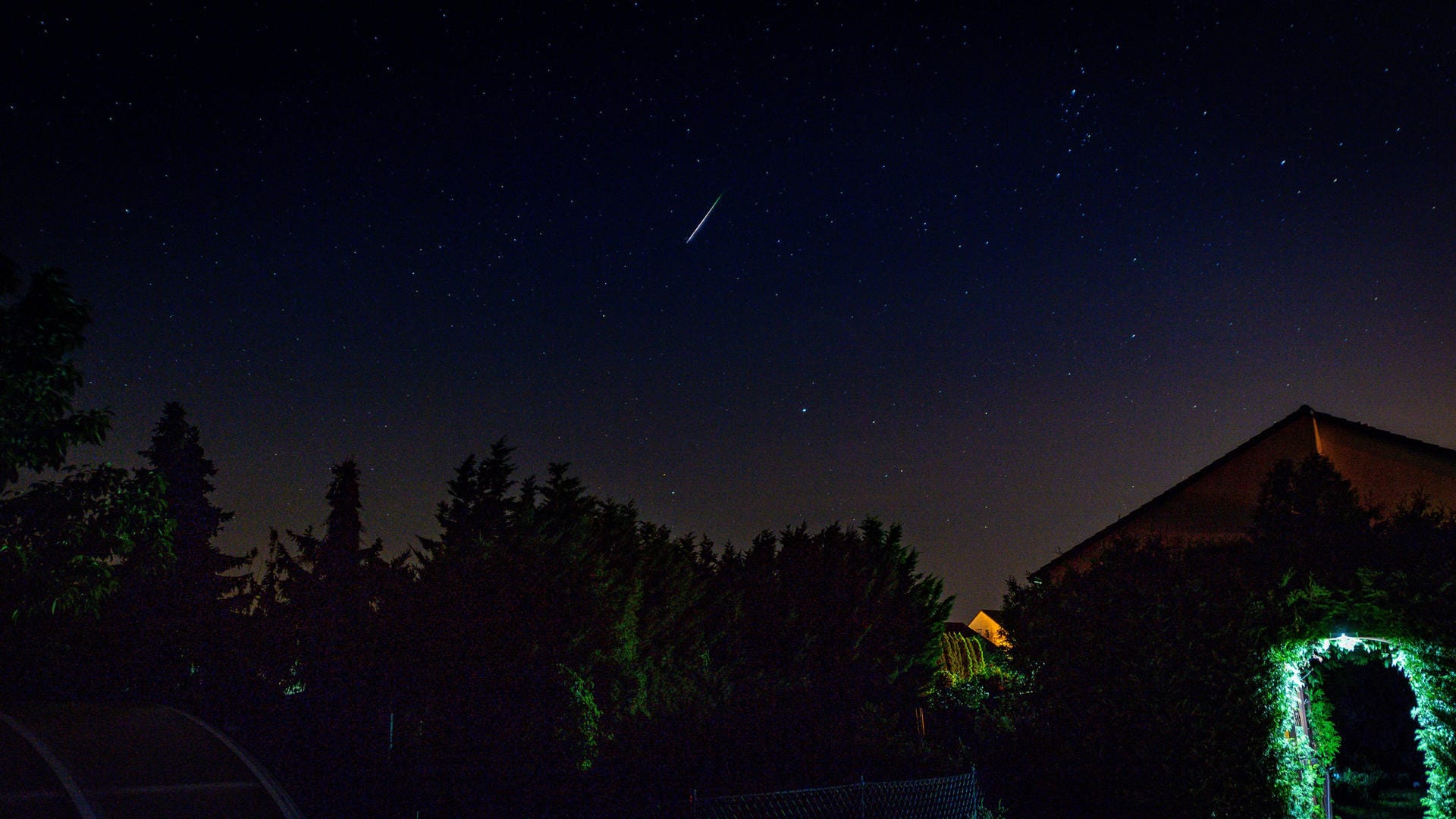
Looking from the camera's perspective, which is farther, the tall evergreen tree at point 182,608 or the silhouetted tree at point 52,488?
the tall evergreen tree at point 182,608

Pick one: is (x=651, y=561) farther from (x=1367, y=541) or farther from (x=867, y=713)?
(x=1367, y=541)

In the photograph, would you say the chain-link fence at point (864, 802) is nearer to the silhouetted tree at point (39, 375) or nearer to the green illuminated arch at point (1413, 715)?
the green illuminated arch at point (1413, 715)

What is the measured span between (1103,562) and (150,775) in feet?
39.4

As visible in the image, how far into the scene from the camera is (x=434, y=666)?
41.1 ft

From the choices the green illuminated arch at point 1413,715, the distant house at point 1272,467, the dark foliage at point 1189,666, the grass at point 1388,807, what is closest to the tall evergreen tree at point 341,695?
the dark foliage at point 1189,666

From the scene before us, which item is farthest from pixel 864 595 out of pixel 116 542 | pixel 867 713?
pixel 116 542

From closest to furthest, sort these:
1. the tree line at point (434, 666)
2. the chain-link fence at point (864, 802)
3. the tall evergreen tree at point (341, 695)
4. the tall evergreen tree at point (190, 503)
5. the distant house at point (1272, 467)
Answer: the chain-link fence at point (864, 802) → the tree line at point (434, 666) → the tall evergreen tree at point (341, 695) → the distant house at point (1272, 467) → the tall evergreen tree at point (190, 503)

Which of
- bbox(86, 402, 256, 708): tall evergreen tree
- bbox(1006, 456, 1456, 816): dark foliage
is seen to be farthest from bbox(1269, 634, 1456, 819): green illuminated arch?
bbox(86, 402, 256, 708): tall evergreen tree

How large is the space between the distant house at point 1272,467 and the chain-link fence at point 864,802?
12.5 m

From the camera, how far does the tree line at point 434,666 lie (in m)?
10.2

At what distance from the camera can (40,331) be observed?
48.0 feet

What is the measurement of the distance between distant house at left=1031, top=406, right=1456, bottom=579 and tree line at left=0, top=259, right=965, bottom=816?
317 inches

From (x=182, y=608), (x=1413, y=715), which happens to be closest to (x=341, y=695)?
(x=1413, y=715)

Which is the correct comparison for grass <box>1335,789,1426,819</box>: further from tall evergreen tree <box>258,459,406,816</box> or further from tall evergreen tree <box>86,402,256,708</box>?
tall evergreen tree <box>86,402,256,708</box>
